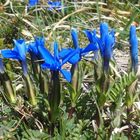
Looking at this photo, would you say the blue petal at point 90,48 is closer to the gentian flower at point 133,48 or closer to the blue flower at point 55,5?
the gentian flower at point 133,48

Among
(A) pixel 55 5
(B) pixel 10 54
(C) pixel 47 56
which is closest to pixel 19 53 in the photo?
(B) pixel 10 54

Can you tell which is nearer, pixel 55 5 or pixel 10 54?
pixel 10 54

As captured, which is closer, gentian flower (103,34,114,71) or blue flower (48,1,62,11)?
gentian flower (103,34,114,71)

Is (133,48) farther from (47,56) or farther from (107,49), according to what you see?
(47,56)

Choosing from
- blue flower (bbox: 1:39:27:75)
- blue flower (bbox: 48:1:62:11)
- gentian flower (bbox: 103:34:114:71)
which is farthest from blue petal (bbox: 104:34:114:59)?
blue flower (bbox: 48:1:62:11)

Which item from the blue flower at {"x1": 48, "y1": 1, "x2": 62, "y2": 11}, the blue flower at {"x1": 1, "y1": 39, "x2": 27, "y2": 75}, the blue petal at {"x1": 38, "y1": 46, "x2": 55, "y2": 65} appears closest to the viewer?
the blue petal at {"x1": 38, "y1": 46, "x2": 55, "y2": 65}

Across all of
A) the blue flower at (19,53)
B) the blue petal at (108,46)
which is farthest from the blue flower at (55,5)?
the blue petal at (108,46)

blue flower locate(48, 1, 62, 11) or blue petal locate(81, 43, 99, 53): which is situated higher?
blue petal locate(81, 43, 99, 53)

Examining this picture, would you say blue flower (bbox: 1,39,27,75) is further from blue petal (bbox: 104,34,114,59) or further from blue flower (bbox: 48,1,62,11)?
blue flower (bbox: 48,1,62,11)

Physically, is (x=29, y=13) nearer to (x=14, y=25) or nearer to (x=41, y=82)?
(x=14, y=25)

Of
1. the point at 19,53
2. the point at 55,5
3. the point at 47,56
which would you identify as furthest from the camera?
the point at 55,5

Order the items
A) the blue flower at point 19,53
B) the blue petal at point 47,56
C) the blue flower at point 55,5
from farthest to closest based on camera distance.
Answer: the blue flower at point 55,5
the blue flower at point 19,53
the blue petal at point 47,56
